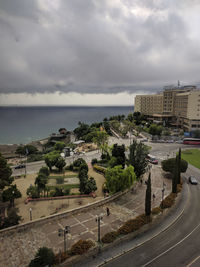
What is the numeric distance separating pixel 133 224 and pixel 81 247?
6.94 meters

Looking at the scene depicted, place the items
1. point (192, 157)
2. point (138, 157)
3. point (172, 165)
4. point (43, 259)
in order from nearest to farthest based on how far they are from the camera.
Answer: point (43, 259)
point (138, 157)
point (172, 165)
point (192, 157)

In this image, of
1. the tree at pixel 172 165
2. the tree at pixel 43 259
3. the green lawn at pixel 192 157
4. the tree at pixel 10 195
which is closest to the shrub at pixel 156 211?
the tree at pixel 43 259

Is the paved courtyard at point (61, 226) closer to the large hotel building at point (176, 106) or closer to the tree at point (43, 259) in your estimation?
the tree at point (43, 259)

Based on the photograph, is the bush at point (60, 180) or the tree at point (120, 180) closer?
the tree at point (120, 180)

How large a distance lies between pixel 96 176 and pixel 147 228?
69.4 feet

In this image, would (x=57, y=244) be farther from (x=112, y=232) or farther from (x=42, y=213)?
(x=42, y=213)

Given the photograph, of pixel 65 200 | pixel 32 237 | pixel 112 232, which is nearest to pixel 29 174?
pixel 65 200

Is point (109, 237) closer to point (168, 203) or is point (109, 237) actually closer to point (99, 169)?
point (168, 203)

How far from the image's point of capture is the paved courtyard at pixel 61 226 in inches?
693

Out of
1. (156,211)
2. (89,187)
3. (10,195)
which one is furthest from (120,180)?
(10,195)

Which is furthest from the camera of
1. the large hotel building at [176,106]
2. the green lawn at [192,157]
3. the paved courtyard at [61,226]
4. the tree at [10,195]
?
the large hotel building at [176,106]

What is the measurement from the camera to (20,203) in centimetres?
2931

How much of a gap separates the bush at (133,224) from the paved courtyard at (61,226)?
1489 millimetres

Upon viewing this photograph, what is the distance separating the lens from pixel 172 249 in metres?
18.4
